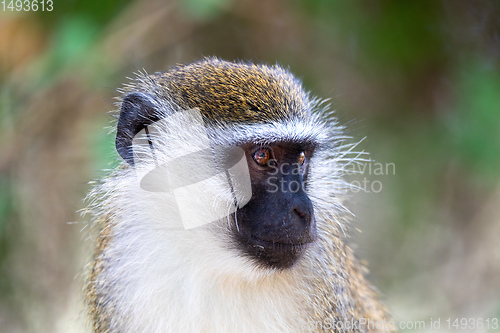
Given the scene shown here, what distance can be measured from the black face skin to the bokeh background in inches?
75.2

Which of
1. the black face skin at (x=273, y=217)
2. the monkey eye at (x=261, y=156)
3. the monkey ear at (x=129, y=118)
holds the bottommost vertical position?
the black face skin at (x=273, y=217)

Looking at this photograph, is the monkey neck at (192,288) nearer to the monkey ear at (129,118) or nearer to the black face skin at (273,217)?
the black face skin at (273,217)

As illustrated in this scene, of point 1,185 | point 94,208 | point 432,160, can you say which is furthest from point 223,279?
point 432,160

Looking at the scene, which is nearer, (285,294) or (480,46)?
(285,294)

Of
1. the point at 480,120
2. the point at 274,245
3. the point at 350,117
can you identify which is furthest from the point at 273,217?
the point at 480,120

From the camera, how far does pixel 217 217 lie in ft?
7.39

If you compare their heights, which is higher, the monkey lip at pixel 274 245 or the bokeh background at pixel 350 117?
the bokeh background at pixel 350 117

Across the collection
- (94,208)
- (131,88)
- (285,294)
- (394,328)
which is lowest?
(394,328)

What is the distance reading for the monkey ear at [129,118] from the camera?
7.75 ft

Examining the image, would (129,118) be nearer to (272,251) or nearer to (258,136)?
(258,136)

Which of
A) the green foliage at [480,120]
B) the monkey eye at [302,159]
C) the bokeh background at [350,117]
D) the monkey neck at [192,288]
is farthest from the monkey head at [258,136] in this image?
the green foliage at [480,120]

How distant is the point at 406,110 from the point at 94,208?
323 cm

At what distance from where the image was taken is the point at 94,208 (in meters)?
2.67

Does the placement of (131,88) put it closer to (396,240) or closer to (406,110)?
(406,110)
